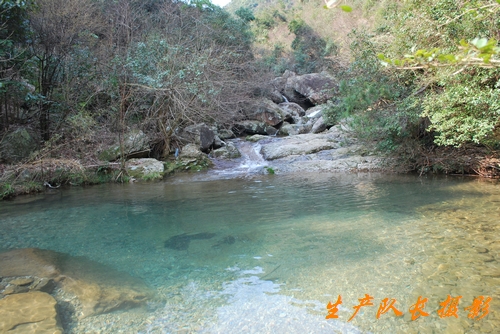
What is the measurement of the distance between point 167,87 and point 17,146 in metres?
4.80

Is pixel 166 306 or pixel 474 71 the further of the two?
pixel 474 71

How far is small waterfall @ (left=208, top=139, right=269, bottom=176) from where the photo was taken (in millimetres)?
12016

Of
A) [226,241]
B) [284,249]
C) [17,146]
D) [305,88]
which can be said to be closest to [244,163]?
[17,146]

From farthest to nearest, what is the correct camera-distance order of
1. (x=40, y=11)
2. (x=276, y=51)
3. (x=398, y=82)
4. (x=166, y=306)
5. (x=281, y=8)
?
(x=281, y=8), (x=276, y=51), (x=40, y=11), (x=398, y=82), (x=166, y=306)

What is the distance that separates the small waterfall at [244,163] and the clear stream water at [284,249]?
3462mm

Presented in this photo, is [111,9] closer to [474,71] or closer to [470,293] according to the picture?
[474,71]

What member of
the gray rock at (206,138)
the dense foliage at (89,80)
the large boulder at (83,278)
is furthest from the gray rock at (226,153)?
the large boulder at (83,278)

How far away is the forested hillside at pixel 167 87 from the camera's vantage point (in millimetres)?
7336

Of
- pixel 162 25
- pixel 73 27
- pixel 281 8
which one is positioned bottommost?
pixel 73 27

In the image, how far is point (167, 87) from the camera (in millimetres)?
10758

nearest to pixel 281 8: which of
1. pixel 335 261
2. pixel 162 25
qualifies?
pixel 162 25

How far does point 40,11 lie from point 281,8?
30.7m

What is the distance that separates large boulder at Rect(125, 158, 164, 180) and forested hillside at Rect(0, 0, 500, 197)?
0.99 meters

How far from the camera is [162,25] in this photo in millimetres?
15539
